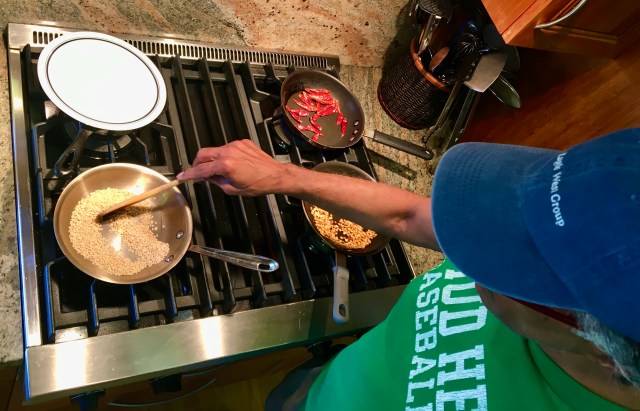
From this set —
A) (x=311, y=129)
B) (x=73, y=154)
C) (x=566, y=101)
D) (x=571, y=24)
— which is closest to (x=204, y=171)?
(x=73, y=154)

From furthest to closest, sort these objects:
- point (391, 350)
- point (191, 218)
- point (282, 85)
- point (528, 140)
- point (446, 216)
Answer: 1. point (528, 140)
2. point (282, 85)
3. point (191, 218)
4. point (391, 350)
5. point (446, 216)

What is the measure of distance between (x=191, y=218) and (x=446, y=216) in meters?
0.60

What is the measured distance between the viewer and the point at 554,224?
57 cm

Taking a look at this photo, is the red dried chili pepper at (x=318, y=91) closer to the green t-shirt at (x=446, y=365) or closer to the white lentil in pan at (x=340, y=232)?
the white lentil in pan at (x=340, y=232)

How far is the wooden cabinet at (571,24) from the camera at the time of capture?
3.55 feet

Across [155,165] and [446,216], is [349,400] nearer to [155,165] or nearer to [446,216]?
[446,216]

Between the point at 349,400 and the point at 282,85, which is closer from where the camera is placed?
the point at 349,400

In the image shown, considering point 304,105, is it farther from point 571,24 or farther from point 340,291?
point 571,24

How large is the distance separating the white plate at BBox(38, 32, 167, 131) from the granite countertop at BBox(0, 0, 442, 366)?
15cm

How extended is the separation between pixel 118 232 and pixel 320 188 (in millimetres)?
440

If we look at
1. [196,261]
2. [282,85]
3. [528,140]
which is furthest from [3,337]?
[528,140]

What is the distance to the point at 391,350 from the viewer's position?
82cm

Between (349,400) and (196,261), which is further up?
(196,261)

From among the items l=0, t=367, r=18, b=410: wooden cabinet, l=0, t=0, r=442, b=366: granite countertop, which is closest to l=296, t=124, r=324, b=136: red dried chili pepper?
l=0, t=0, r=442, b=366: granite countertop
